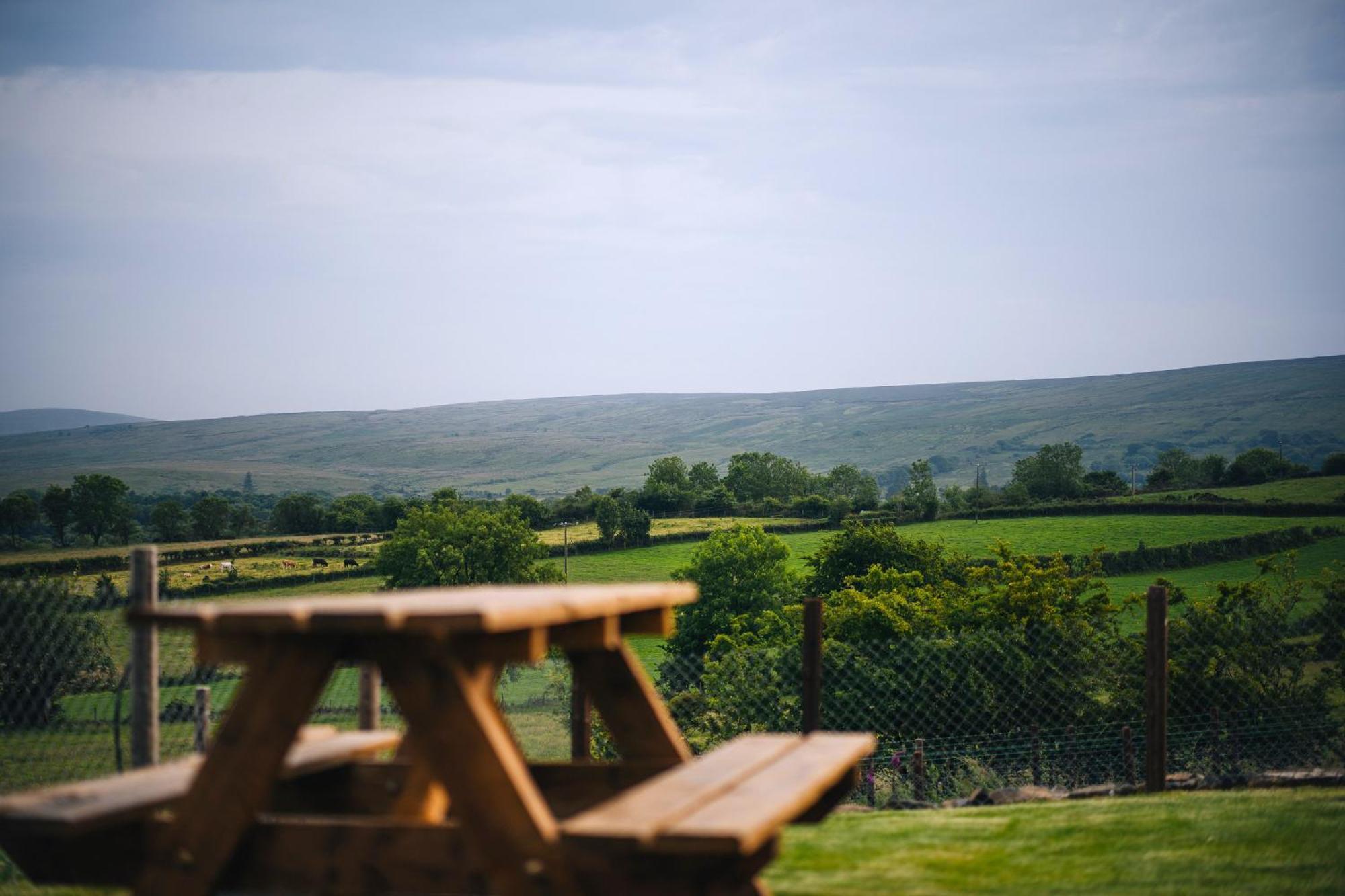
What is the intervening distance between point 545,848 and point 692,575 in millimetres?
61291

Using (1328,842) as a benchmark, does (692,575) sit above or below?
below

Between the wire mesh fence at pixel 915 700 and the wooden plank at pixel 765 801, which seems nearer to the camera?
the wooden plank at pixel 765 801

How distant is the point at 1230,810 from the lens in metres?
6.37

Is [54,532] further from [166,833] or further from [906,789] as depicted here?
[166,833]

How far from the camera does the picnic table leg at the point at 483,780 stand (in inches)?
111

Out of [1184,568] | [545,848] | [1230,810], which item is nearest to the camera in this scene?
[545,848]

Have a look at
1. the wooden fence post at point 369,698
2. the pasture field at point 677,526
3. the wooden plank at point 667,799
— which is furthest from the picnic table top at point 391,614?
the pasture field at point 677,526

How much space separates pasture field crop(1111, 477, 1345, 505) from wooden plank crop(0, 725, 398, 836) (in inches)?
3074

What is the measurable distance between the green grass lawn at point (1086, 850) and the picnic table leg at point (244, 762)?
2585mm

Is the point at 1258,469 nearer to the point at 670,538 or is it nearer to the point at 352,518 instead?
the point at 670,538

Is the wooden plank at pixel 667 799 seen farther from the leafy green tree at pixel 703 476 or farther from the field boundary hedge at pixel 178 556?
the leafy green tree at pixel 703 476

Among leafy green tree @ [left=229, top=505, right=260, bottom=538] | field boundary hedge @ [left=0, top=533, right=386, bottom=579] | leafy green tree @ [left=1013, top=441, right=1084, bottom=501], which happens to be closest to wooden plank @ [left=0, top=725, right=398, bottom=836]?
field boundary hedge @ [left=0, top=533, right=386, bottom=579]

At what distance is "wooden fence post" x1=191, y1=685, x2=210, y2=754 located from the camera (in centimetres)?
683

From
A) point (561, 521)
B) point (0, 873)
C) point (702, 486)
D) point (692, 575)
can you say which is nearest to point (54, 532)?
point (561, 521)
